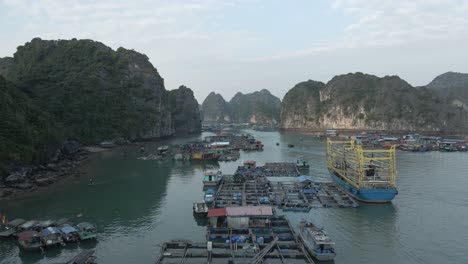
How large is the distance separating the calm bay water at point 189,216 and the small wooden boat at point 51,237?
668mm

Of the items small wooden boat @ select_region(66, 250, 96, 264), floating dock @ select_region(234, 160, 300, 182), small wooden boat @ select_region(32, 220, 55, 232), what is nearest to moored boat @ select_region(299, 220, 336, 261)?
small wooden boat @ select_region(66, 250, 96, 264)

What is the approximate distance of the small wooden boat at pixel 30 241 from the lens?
29.2 metres

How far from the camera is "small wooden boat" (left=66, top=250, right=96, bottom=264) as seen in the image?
25014 millimetres

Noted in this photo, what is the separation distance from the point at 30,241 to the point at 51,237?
1.58 m

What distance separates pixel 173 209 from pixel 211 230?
11335mm

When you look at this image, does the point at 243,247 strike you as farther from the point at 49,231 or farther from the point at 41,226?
the point at 41,226

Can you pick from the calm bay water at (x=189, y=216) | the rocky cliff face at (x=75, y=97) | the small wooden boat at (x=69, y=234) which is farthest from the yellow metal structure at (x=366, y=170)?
the rocky cliff face at (x=75, y=97)

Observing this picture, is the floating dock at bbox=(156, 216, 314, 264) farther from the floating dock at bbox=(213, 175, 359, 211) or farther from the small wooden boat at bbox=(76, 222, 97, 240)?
the floating dock at bbox=(213, 175, 359, 211)

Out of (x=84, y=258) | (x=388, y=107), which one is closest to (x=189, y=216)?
(x=84, y=258)

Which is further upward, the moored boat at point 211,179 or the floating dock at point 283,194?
the moored boat at point 211,179

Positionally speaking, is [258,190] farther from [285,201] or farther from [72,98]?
[72,98]

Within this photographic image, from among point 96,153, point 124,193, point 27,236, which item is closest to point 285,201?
point 124,193

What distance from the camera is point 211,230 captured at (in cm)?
3106

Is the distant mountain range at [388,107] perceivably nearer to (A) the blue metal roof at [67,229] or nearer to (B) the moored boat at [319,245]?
(B) the moored boat at [319,245]
